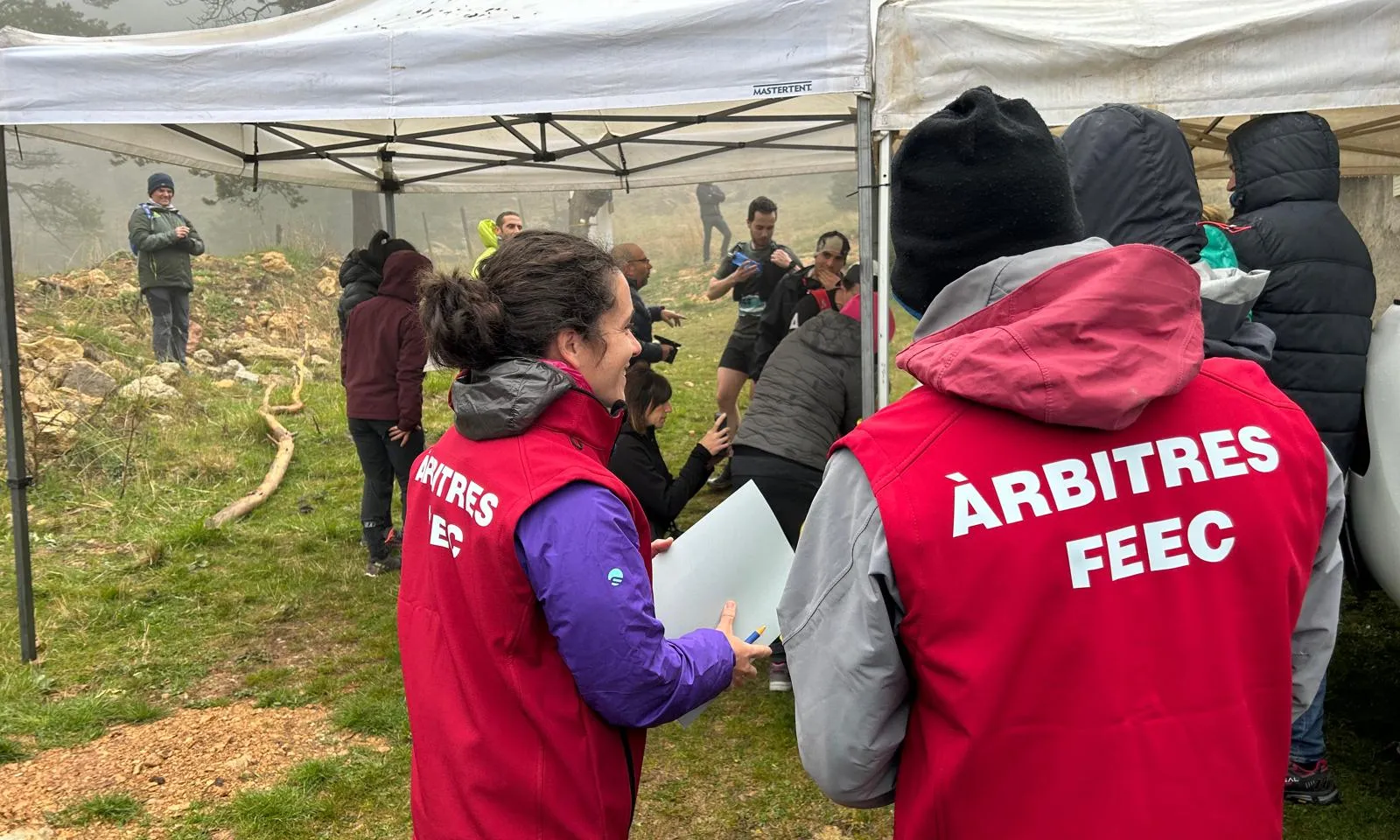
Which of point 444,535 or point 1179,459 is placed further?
point 444,535

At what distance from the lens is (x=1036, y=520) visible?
1.05m

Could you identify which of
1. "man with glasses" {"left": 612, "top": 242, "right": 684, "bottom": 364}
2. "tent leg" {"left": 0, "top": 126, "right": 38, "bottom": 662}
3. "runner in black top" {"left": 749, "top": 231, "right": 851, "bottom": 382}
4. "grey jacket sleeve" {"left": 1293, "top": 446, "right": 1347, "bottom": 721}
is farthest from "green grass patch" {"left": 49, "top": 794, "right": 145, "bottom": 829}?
"grey jacket sleeve" {"left": 1293, "top": 446, "right": 1347, "bottom": 721}

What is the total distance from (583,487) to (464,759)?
18.2 inches

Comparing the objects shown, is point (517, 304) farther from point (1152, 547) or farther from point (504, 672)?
point (1152, 547)

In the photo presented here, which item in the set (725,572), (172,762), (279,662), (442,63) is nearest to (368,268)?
(279,662)

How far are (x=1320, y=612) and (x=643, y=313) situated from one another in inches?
170

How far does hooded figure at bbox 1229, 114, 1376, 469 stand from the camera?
2.65 meters

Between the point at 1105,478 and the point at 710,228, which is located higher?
the point at 710,228

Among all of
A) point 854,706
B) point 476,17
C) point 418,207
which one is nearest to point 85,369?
point 476,17

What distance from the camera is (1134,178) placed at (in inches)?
78.0

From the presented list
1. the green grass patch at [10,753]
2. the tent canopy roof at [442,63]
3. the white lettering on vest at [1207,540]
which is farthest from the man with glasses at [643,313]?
the white lettering on vest at [1207,540]

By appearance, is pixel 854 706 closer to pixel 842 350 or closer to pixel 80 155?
pixel 842 350

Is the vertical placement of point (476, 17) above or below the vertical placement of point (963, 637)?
above

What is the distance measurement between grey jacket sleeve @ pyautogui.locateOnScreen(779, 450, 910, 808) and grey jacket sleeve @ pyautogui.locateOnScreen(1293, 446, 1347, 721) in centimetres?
55
